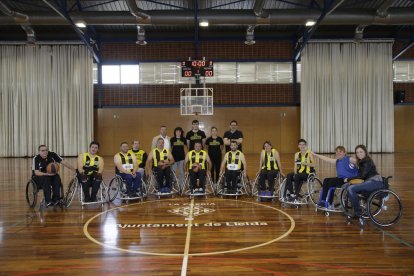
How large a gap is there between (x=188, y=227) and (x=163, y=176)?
7.35 ft

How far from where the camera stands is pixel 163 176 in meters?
6.78

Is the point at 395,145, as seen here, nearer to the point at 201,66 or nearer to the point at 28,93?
the point at 201,66

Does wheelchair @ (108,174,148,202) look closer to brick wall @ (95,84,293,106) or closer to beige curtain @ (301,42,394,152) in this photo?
brick wall @ (95,84,293,106)

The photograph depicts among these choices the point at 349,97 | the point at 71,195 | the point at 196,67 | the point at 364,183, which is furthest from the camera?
the point at 349,97

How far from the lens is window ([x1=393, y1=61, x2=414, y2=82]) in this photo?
55.7 feet

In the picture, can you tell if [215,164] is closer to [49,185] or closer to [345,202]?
[345,202]

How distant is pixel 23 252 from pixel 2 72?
14951 mm

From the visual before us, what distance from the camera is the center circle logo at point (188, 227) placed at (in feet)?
12.8

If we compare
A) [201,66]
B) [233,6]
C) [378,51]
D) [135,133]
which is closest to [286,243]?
[201,66]

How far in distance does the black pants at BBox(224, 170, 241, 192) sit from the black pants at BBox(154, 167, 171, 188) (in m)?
1.04

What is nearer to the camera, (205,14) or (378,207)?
(378,207)

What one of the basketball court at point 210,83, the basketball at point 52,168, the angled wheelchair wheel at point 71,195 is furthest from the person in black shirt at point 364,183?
the basketball court at point 210,83

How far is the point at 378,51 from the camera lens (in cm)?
1644

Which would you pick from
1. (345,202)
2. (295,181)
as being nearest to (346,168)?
(345,202)
